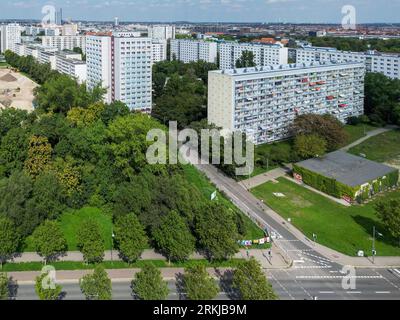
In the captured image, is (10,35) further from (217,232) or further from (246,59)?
(217,232)

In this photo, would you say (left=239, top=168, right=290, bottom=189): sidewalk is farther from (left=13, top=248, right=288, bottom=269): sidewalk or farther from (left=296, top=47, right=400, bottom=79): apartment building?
(left=296, top=47, right=400, bottom=79): apartment building

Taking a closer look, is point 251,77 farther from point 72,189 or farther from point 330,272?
point 330,272

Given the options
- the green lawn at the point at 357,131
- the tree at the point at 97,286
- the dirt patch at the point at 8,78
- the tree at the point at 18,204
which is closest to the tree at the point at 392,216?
the tree at the point at 97,286

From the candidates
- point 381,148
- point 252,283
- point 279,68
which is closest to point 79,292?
point 252,283

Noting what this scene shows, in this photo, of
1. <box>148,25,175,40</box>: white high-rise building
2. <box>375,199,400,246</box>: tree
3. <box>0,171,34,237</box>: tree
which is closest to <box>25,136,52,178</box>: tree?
<box>0,171,34,237</box>: tree

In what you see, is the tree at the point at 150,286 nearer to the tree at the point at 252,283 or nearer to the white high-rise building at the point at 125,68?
the tree at the point at 252,283

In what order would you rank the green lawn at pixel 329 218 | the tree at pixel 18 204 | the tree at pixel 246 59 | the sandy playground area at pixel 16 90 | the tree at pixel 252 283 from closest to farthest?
the tree at pixel 252 283
the tree at pixel 18 204
the green lawn at pixel 329 218
the sandy playground area at pixel 16 90
the tree at pixel 246 59

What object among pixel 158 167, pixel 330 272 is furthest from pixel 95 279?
pixel 158 167
